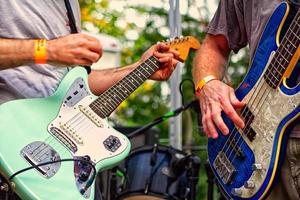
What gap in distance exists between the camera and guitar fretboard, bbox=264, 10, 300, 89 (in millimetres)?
1891

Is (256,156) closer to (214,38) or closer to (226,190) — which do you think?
(226,190)

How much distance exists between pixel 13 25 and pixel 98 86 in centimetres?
55

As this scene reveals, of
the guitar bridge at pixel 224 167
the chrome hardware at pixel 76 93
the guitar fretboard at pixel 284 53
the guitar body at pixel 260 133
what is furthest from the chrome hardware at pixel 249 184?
the chrome hardware at pixel 76 93

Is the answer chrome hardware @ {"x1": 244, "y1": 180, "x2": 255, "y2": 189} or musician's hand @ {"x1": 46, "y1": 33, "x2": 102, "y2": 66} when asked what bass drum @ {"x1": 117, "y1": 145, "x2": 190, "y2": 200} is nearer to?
chrome hardware @ {"x1": 244, "y1": 180, "x2": 255, "y2": 189}

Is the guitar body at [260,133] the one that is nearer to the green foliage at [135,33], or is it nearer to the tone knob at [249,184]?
the tone knob at [249,184]

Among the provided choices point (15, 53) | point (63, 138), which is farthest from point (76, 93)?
point (15, 53)

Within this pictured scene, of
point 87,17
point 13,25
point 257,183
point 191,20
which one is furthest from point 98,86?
point 87,17

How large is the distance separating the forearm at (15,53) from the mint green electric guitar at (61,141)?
15 cm

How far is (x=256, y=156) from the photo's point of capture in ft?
6.57

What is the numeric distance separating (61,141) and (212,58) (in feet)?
2.42

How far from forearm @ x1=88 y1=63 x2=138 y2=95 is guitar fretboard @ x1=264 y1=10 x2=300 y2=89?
0.76 m

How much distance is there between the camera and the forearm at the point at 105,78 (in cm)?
256

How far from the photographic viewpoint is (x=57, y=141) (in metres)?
2.10

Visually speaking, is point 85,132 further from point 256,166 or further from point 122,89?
point 256,166
